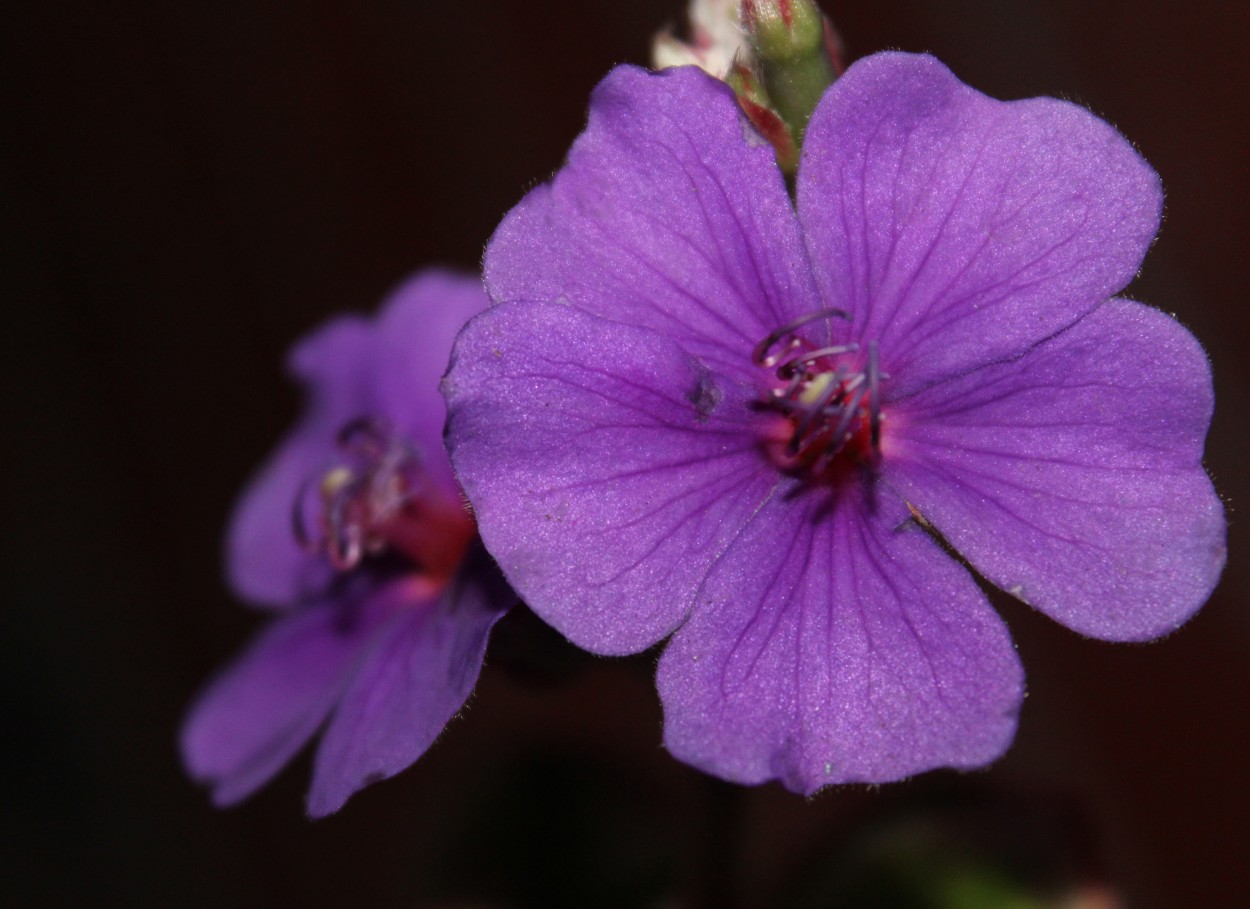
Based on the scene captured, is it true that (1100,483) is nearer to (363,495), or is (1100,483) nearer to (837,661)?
(837,661)

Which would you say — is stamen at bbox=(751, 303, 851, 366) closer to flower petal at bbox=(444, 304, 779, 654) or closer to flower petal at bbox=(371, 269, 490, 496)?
flower petal at bbox=(444, 304, 779, 654)

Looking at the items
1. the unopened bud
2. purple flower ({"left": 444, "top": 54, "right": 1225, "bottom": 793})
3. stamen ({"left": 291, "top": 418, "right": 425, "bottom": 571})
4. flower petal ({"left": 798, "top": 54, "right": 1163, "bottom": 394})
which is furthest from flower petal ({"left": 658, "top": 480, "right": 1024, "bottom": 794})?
stamen ({"left": 291, "top": 418, "right": 425, "bottom": 571})

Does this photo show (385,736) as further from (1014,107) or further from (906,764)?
(1014,107)

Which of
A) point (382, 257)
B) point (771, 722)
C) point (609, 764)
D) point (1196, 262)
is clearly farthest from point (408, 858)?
point (1196, 262)

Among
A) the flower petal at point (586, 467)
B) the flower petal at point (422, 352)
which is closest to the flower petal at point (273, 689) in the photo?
the flower petal at point (422, 352)

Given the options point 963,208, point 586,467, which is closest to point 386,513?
point 586,467

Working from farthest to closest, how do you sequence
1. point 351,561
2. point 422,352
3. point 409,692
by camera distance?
1. point 422,352
2. point 351,561
3. point 409,692
